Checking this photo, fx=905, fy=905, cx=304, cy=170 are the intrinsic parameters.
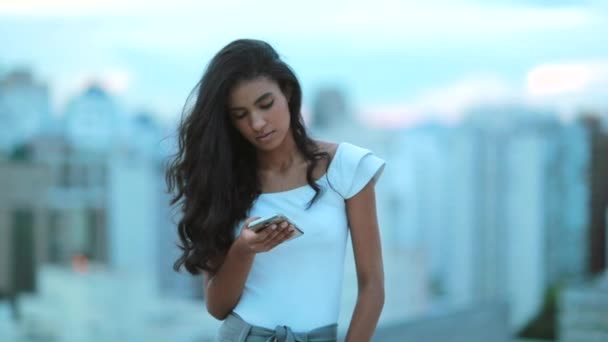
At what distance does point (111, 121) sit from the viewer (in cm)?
2133

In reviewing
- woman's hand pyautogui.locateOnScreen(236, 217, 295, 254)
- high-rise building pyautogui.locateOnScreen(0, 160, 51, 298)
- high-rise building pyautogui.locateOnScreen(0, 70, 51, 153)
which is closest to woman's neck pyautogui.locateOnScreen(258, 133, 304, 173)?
woman's hand pyautogui.locateOnScreen(236, 217, 295, 254)

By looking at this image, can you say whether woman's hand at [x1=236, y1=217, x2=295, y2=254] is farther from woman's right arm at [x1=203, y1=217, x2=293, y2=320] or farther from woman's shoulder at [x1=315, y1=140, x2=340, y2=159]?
woman's shoulder at [x1=315, y1=140, x2=340, y2=159]

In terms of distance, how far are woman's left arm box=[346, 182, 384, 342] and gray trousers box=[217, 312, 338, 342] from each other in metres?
0.02

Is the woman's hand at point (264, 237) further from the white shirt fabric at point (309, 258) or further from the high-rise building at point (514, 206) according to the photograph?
the high-rise building at point (514, 206)

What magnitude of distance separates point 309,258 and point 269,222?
0.10m

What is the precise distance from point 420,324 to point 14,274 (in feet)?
63.8

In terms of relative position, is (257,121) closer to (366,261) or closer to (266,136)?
(266,136)

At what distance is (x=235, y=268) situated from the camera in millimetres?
818

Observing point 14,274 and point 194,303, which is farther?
point 14,274

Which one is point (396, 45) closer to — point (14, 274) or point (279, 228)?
point (14, 274)

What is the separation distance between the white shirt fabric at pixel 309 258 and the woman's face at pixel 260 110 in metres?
0.06

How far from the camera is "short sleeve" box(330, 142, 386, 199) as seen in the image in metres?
0.82

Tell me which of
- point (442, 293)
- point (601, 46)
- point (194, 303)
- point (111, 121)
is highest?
point (601, 46)

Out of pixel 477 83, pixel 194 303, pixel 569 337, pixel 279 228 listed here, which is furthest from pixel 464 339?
pixel 477 83
